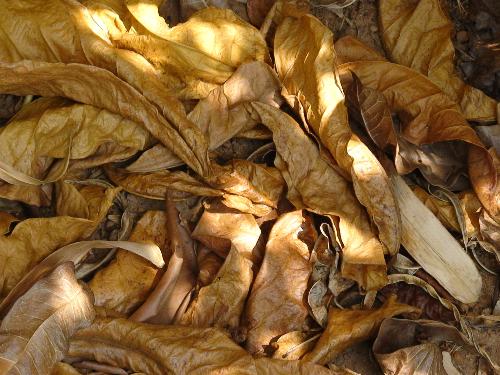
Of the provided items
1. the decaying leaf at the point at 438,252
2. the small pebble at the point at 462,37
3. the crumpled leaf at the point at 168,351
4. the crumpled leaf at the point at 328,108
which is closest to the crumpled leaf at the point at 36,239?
the crumpled leaf at the point at 168,351

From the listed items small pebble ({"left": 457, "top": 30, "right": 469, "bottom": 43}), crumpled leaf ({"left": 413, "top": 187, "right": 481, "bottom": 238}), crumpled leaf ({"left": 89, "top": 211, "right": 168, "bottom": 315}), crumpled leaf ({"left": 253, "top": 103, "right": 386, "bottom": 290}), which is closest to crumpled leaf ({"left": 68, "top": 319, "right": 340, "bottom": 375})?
crumpled leaf ({"left": 89, "top": 211, "right": 168, "bottom": 315})

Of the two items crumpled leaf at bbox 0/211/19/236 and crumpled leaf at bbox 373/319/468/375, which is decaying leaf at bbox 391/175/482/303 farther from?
crumpled leaf at bbox 0/211/19/236

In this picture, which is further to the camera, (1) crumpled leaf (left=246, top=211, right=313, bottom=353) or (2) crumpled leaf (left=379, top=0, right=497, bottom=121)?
(2) crumpled leaf (left=379, top=0, right=497, bottom=121)

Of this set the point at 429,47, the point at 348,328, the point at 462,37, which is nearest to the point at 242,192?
the point at 348,328

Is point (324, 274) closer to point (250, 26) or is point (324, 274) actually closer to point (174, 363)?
point (174, 363)

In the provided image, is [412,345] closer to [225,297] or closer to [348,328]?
[348,328]

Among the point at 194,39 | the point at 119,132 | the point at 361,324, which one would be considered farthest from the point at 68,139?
the point at 361,324
